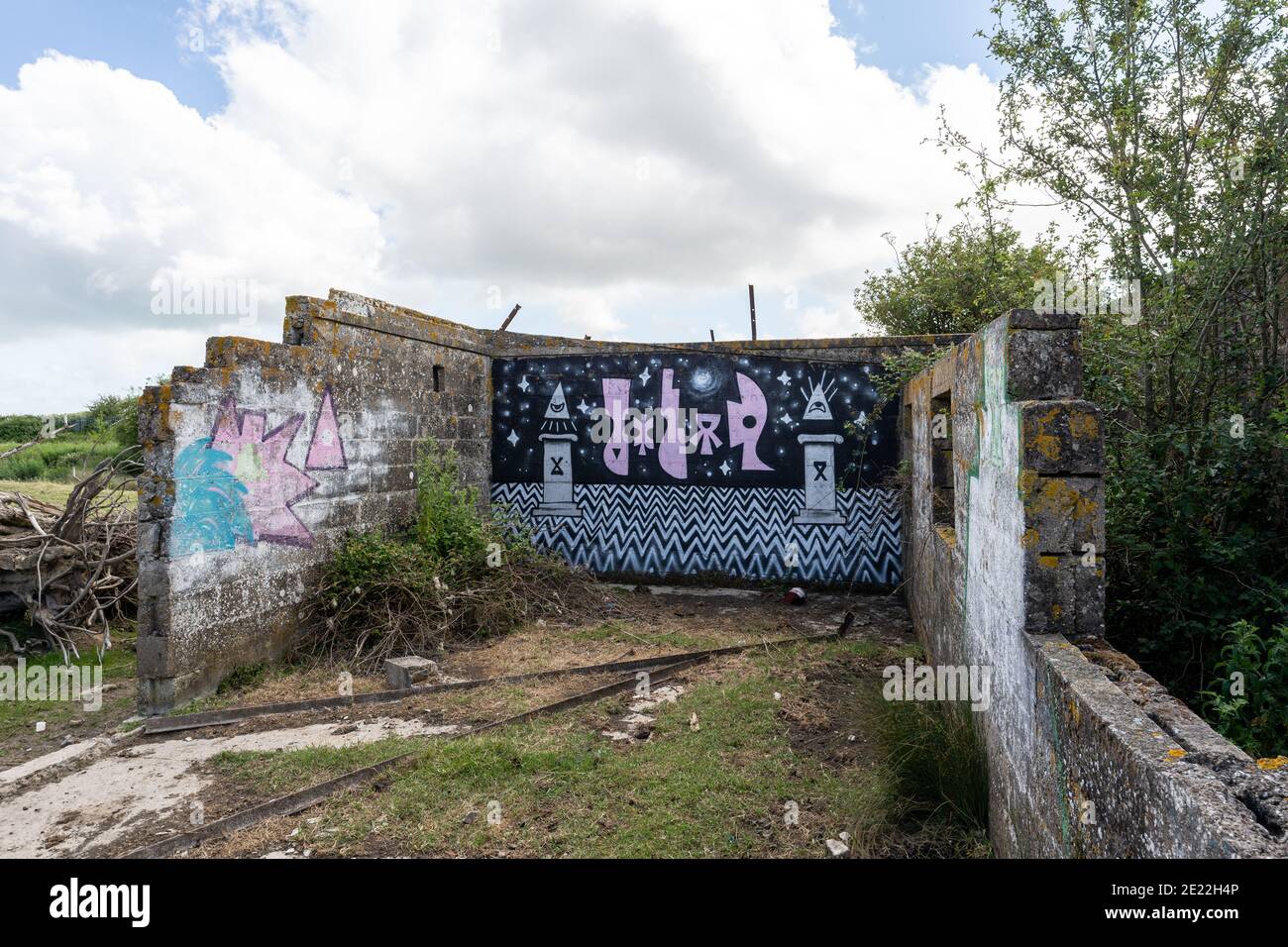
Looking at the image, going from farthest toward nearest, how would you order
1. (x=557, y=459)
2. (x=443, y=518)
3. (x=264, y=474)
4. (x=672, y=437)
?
(x=557, y=459) < (x=672, y=437) < (x=443, y=518) < (x=264, y=474)

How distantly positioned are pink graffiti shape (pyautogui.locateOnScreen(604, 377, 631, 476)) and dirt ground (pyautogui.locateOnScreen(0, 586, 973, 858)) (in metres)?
3.61

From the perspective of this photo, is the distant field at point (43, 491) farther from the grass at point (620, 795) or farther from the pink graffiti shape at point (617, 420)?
the grass at point (620, 795)

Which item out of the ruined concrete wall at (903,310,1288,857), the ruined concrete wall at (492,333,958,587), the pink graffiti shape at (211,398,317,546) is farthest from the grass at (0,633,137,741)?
the ruined concrete wall at (903,310,1288,857)

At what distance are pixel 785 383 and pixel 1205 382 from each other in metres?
5.48

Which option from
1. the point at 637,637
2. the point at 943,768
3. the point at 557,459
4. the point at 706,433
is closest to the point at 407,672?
the point at 637,637

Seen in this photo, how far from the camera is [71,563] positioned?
765 cm

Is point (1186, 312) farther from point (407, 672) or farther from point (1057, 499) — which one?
point (407, 672)

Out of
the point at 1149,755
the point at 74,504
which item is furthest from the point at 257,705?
the point at 1149,755

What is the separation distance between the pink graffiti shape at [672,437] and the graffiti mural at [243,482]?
4.21m

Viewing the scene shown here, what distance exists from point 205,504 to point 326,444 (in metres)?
1.39

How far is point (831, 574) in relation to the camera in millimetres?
9461

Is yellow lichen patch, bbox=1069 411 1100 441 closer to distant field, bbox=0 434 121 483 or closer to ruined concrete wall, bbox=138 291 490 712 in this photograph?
ruined concrete wall, bbox=138 291 490 712

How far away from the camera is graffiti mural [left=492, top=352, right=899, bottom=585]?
9.49 metres
